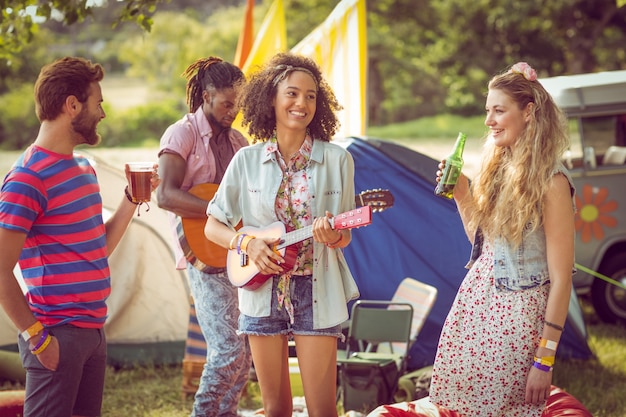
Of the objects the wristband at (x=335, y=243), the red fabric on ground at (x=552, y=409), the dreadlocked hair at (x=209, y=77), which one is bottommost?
the red fabric on ground at (x=552, y=409)

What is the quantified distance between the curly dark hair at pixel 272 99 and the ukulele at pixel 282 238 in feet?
1.27

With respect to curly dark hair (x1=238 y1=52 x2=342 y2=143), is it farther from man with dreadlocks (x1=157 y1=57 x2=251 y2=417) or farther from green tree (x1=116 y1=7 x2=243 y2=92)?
green tree (x1=116 y1=7 x2=243 y2=92)

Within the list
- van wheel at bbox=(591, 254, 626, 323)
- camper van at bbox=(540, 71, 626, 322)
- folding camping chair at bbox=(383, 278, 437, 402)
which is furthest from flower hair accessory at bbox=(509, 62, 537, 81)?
van wheel at bbox=(591, 254, 626, 323)

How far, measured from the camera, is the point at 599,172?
23.1 ft

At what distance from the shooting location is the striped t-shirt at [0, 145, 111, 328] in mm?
2885

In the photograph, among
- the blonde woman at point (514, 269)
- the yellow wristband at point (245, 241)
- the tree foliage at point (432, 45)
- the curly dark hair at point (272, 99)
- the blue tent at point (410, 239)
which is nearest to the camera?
the blonde woman at point (514, 269)

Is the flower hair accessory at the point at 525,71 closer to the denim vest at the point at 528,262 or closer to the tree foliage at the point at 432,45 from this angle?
the denim vest at the point at 528,262

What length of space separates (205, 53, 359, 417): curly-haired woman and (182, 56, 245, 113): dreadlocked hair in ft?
2.89


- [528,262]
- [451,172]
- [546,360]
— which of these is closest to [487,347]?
[546,360]

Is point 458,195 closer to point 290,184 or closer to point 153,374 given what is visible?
point 290,184

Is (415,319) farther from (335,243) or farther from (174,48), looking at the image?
(174,48)

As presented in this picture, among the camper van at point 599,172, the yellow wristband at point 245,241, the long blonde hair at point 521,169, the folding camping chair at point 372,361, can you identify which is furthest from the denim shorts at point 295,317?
the camper van at point 599,172

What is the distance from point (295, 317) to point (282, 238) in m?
0.29

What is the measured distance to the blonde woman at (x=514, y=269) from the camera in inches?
117
